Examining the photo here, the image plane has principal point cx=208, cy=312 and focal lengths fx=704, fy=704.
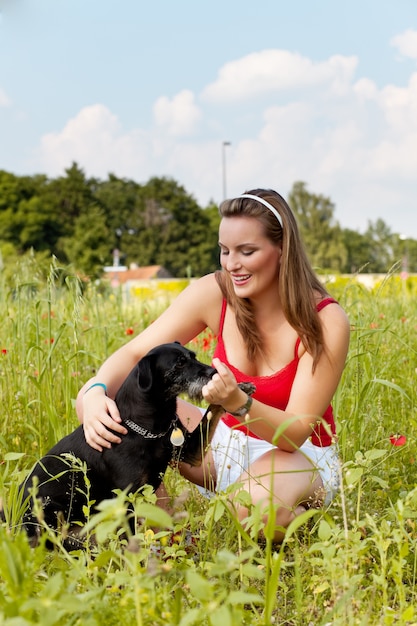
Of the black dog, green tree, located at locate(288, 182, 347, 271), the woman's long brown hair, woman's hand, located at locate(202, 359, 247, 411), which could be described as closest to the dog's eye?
the black dog

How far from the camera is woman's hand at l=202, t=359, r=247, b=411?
221 centimetres

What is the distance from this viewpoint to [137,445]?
2.58m

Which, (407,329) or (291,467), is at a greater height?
(407,329)

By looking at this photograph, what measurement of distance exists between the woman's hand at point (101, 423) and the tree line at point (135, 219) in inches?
1927

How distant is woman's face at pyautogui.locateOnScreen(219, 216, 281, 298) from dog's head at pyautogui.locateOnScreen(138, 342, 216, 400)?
0.40m

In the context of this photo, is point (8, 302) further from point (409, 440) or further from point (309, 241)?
point (309, 241)

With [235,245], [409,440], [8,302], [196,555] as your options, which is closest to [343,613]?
[196,555]

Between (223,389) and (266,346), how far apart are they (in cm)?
89

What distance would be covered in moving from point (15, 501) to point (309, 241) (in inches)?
2482

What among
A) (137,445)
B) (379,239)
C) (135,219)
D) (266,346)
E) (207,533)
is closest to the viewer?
(207,533)

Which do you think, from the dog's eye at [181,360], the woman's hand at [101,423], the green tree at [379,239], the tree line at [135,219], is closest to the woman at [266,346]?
the woman's hand at [101,423]

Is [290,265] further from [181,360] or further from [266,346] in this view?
[181,360]

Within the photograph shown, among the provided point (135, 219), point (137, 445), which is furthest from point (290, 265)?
point (135, 219)

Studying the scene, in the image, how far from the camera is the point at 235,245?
9.12 ft
